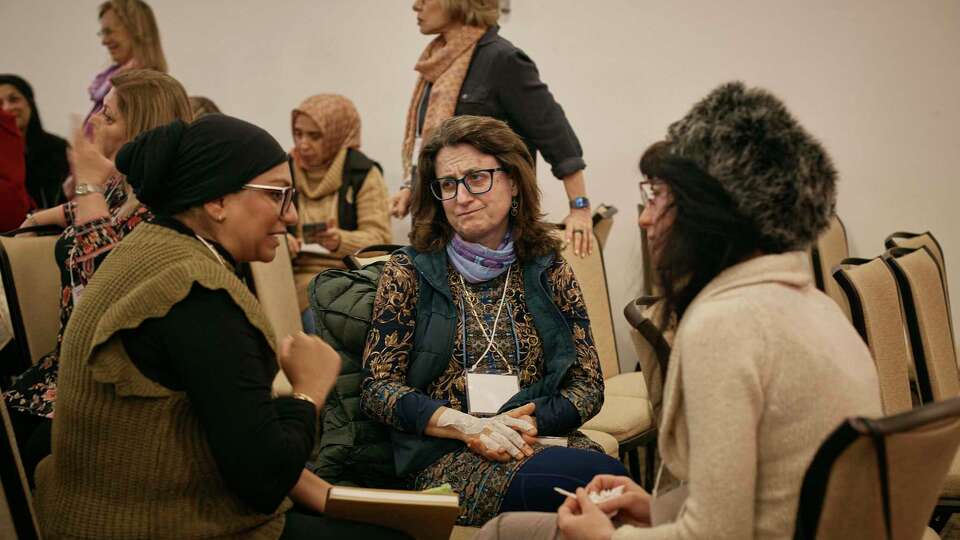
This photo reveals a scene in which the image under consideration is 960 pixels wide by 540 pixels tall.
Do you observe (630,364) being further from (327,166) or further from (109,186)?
(109,186)

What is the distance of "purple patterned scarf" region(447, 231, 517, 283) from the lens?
7.33ft

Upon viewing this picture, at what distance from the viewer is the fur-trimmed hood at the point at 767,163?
123cm

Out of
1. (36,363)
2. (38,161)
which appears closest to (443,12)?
(36,363)

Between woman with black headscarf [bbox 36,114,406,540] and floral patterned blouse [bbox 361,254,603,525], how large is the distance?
492mm

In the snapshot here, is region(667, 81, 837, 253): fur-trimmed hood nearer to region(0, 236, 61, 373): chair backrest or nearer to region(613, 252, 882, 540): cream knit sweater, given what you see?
region(613, 252, 882, 540): cream knit sweater

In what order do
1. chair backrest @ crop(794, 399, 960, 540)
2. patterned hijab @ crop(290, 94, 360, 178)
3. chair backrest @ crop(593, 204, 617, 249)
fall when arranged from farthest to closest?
Answer: patterned hijab @ crop(290, 94, 360, 178), chair backrest @ crop(593, 204, 617, 249), chair backrest @ crop(794, 399, 960, 540)

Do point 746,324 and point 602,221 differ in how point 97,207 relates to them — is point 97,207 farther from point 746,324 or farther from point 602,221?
point 602,221

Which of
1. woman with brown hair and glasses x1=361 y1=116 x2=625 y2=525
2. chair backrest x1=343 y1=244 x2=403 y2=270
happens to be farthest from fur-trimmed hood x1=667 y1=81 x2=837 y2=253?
chair backrest x1=343 y1=244 x2=403 y2=270

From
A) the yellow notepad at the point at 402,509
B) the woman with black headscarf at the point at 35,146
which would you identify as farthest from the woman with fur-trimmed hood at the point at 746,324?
the woman with black headscarf at the point at 35,146

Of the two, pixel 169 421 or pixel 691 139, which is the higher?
pixel 691 139

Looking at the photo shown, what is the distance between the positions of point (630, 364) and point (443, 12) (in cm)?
223

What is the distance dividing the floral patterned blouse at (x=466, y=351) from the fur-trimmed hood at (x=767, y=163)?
0.92 metres

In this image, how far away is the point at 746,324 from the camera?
3.86 ft

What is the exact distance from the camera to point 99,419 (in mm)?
1453
